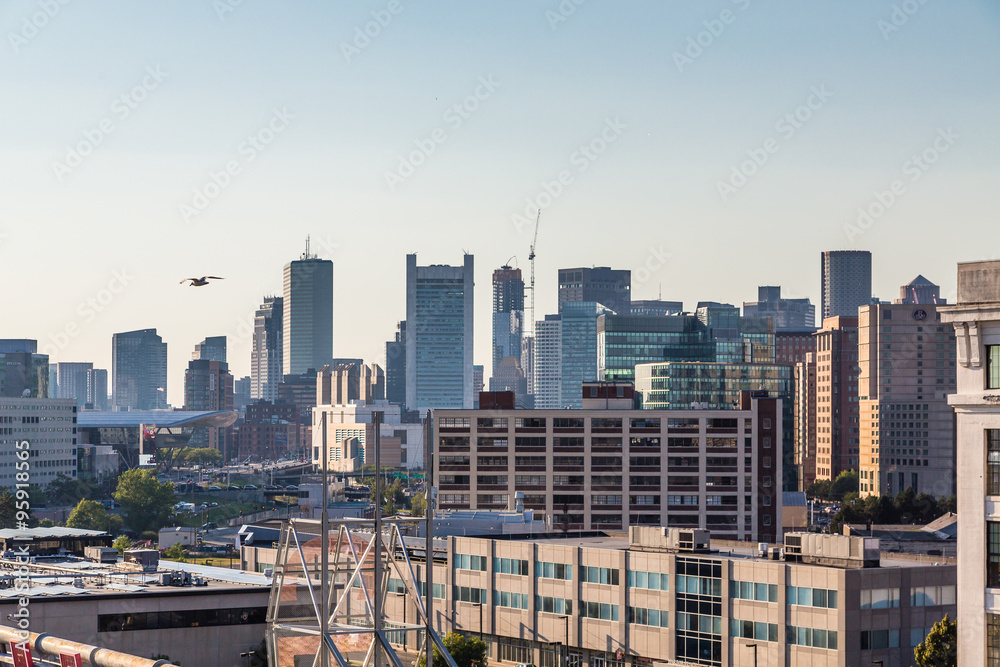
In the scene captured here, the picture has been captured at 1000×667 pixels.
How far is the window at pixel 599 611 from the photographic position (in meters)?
78.9

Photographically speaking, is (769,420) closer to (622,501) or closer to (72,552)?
(622,501)

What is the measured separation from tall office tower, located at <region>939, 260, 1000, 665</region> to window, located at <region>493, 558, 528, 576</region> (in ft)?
128

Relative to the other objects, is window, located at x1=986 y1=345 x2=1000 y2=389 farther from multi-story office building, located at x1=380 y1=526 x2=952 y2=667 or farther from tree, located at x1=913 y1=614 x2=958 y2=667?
multi-story office building, located at x1=380 y1=526 x2=952 y2=667

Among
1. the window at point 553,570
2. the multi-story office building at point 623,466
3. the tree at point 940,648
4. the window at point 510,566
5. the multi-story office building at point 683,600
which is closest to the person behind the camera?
the tree at point 940,648

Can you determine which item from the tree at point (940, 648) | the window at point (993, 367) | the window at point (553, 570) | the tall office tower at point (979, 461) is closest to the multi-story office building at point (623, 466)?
the window at point (553, 570)

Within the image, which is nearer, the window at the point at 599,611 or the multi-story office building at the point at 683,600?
the multi-story office building at the point at 683,600

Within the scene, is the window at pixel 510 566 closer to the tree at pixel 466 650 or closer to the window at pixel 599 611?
the window at pixel 599 611

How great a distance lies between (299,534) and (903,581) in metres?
38.5

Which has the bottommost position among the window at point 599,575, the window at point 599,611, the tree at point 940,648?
the window at point 599,611

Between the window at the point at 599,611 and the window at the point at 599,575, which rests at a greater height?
the window at the point at 599,575

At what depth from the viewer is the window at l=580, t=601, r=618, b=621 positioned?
3105 inches

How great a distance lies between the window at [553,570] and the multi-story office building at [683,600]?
81 mm

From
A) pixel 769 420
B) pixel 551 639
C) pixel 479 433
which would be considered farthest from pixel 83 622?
pixel 769 420

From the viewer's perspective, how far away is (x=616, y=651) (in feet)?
259
